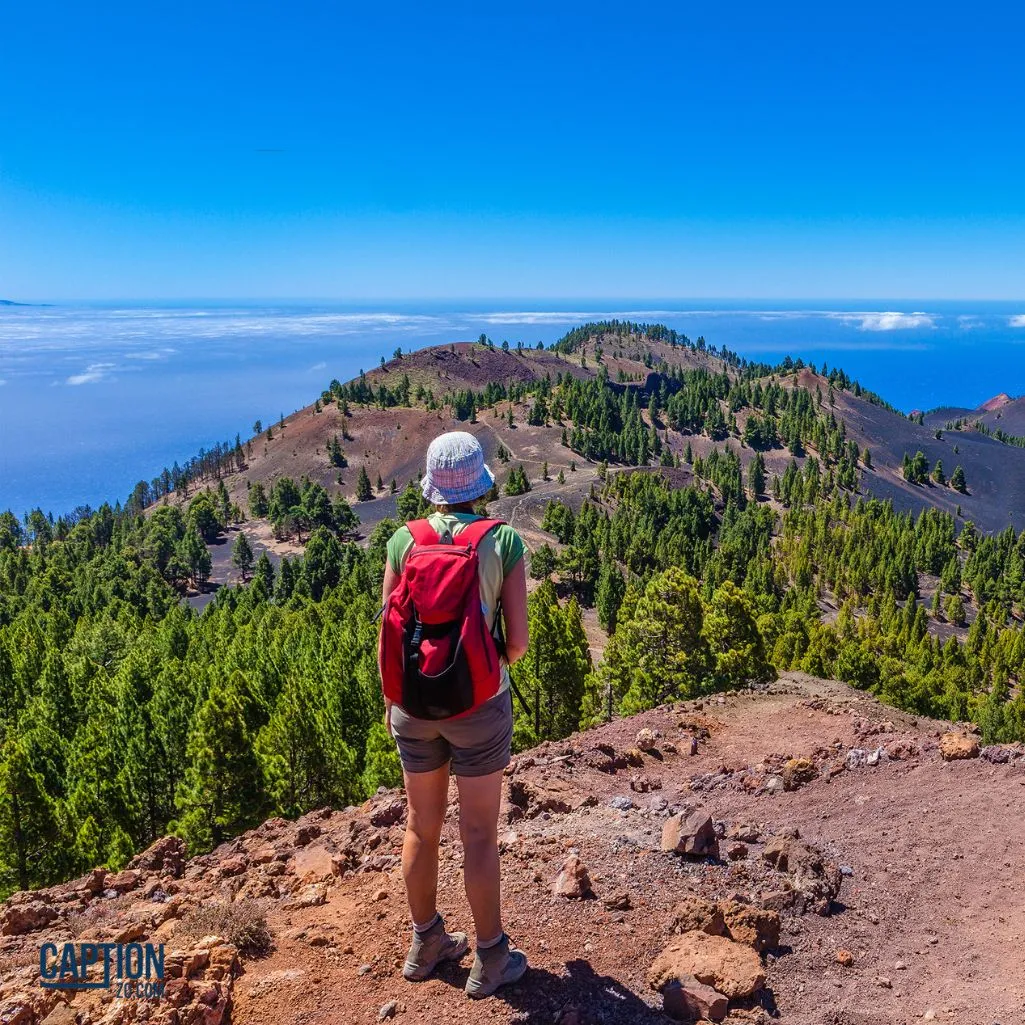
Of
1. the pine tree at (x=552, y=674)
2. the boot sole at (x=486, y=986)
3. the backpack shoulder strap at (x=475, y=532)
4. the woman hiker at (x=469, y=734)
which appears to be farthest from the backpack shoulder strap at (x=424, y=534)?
the pine tree at (x=552, y=674)

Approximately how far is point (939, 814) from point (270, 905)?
9.11 metres

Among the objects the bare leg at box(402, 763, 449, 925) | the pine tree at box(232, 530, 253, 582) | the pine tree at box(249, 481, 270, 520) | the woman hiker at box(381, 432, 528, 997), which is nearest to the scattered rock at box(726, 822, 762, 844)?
the woman hiker at box(381, 432, 528, 997)

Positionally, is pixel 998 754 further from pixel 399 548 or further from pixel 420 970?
pixel 399 548

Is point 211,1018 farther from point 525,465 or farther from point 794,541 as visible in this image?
point 525,465

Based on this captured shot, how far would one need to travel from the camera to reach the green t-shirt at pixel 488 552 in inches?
195

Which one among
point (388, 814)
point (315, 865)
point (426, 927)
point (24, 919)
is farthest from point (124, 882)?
point (426, 927)

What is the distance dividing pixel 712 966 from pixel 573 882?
1629 millimetres

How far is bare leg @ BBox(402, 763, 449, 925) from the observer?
5387mm

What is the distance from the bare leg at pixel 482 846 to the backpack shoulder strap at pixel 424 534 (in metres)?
1.84

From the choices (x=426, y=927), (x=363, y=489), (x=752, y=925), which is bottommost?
(x=363, y=489)

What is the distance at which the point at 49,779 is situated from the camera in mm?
29516

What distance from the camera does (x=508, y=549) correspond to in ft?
16.4

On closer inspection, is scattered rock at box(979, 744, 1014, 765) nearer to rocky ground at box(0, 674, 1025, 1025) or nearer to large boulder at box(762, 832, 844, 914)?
rocky ground at box(0, 674, 1025, 1025)

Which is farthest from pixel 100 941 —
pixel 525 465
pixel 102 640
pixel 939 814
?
pixel 525 465
